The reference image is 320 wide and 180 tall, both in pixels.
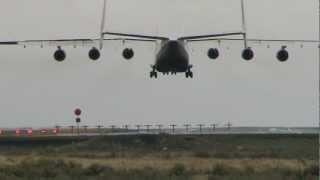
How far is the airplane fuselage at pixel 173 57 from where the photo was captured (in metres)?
49.4

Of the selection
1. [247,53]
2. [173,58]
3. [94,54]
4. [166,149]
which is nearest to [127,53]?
[94,54]

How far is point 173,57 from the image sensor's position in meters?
49.4

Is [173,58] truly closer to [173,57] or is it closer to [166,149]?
[173,57]

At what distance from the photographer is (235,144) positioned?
320ft

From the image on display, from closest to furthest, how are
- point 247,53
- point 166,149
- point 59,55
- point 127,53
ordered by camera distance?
point 59,55
point 247,53
point 127,53
point 166,149

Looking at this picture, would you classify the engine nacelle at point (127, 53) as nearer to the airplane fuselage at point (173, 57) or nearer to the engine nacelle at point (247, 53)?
the airplane fuselage at point (173, 57)

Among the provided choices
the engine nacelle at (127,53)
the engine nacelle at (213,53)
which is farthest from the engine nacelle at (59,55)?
the engine nacelle at (213,53)

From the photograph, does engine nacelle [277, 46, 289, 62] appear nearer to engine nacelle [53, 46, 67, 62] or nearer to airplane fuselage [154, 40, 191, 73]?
airplane fuselage [154, 40, 191, 73]

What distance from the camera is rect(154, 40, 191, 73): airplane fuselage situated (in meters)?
49.4

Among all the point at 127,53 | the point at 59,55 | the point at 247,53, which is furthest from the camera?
the point at 127,53

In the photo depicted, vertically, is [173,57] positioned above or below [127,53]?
below

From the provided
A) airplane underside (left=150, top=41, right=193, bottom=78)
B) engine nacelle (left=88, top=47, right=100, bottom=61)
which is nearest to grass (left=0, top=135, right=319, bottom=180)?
engine nacelle (left=88, top=47, right=100, bottom=61)

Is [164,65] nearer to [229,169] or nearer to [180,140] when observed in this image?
[229,169]

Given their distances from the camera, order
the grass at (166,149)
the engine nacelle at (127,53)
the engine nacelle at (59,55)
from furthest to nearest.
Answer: the grass at (166,149), the engine nacelle at (127,53), the engine nacelle at (59,55)
